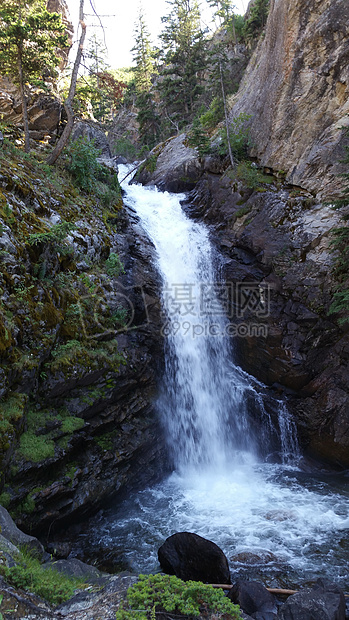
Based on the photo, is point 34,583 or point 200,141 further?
point 200,141

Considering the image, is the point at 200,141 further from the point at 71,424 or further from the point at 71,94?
the point at 71,424

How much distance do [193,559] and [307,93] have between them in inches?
612

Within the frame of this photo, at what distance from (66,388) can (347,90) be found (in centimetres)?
1359

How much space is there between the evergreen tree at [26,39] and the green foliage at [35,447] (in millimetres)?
10171

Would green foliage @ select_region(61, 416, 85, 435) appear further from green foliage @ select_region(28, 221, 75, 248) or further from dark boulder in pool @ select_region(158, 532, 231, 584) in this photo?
green foliage @ select_region(28, 221, 75, 248)

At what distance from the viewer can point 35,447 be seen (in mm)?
6758

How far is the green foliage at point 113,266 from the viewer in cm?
1064

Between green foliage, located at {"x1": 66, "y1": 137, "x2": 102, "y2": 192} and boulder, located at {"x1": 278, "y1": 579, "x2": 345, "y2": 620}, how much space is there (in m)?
13.1

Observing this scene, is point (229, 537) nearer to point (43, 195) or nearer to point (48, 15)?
point (43, 195)

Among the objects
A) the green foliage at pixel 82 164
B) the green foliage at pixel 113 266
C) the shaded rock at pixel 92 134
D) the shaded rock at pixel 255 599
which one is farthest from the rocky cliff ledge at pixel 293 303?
the shaded rock at pixel 92 134

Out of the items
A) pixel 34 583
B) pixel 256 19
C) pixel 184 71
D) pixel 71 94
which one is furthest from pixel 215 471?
pixel 184 71

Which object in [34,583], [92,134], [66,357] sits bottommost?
[34,583]

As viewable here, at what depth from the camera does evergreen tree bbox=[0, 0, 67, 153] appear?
38.9 feet

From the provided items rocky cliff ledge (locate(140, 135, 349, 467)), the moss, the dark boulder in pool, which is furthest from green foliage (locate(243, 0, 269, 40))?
the moss
